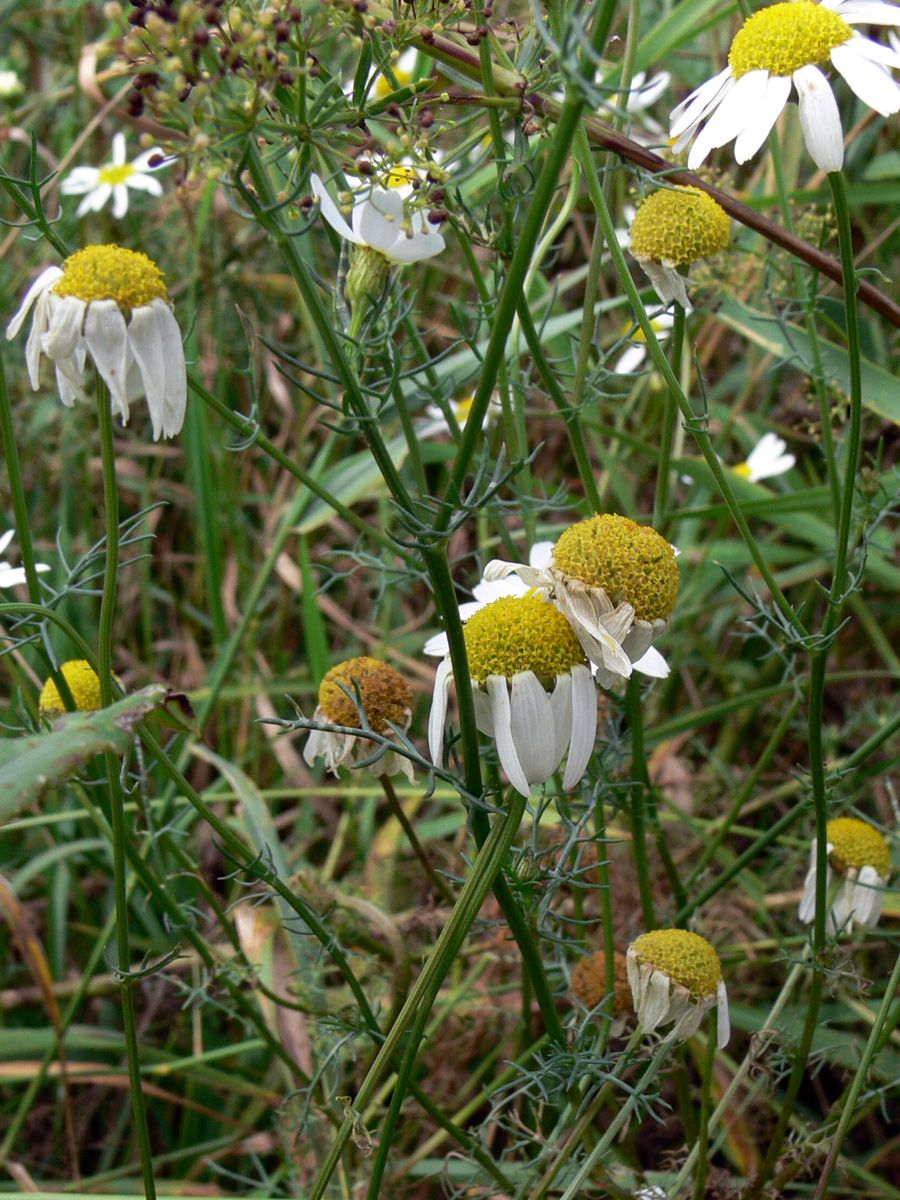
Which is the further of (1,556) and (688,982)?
(1,556)

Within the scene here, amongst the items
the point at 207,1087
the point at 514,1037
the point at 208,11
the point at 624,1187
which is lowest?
the point at 207,1087

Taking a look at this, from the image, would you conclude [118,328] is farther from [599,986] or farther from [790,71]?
[599,986]

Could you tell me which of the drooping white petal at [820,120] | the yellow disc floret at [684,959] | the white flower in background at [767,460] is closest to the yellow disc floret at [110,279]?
the drooping white petal at [820,120]

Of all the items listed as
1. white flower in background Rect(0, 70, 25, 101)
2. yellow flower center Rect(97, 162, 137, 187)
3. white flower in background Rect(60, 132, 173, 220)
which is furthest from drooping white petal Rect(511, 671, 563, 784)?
white flower in background Rect(0, 70, 25, 101)

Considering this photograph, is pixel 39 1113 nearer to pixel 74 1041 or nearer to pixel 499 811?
pixel 74 1041

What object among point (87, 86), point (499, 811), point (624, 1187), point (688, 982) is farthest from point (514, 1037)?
Result: point (87, 86)

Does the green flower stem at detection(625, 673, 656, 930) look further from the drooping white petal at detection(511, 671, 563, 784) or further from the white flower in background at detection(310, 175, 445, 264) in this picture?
the white flower in background at detection(310, 175, 445, 264)

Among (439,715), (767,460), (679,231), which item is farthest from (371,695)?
(767,460)
